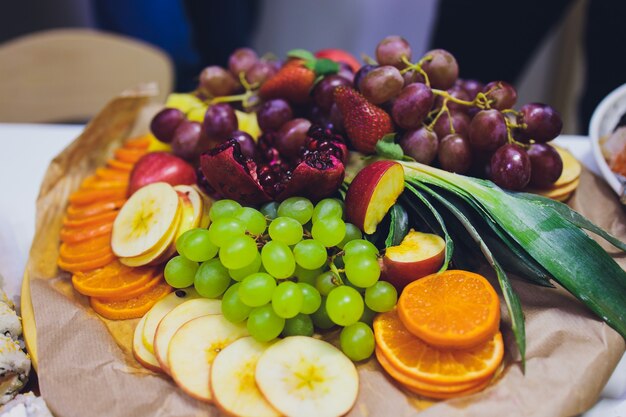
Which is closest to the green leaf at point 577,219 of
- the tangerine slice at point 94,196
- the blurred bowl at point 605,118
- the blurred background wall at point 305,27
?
the blurred bowl at point 605,118

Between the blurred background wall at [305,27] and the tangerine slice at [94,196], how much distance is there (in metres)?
1.18

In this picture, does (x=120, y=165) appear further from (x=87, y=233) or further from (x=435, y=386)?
(x=435, y=386)

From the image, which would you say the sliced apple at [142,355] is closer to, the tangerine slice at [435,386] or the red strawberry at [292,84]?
the tangerine slice at [435,386]

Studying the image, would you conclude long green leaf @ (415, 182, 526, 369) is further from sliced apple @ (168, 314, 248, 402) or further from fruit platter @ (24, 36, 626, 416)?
sliced apple @ (168, 314, 248, 402)

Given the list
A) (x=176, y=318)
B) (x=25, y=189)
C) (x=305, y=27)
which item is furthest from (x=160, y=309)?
(x=305, y=27)

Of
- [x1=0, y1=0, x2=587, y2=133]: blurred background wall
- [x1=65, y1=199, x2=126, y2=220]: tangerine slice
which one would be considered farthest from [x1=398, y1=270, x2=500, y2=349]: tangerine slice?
[x1=0, y1=0, x2=587, y2=133]: blurred background wall

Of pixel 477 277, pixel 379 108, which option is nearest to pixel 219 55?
pixel 379 108

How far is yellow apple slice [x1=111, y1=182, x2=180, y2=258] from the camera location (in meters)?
0.85

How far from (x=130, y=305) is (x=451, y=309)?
1.60 ft

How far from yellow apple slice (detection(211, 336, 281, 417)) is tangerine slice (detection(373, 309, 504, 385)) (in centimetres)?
17

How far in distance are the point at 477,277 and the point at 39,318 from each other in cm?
65

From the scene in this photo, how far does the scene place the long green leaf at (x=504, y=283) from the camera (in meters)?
0.68

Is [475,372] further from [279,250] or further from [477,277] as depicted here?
[279,250]

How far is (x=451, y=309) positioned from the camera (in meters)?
0.70
